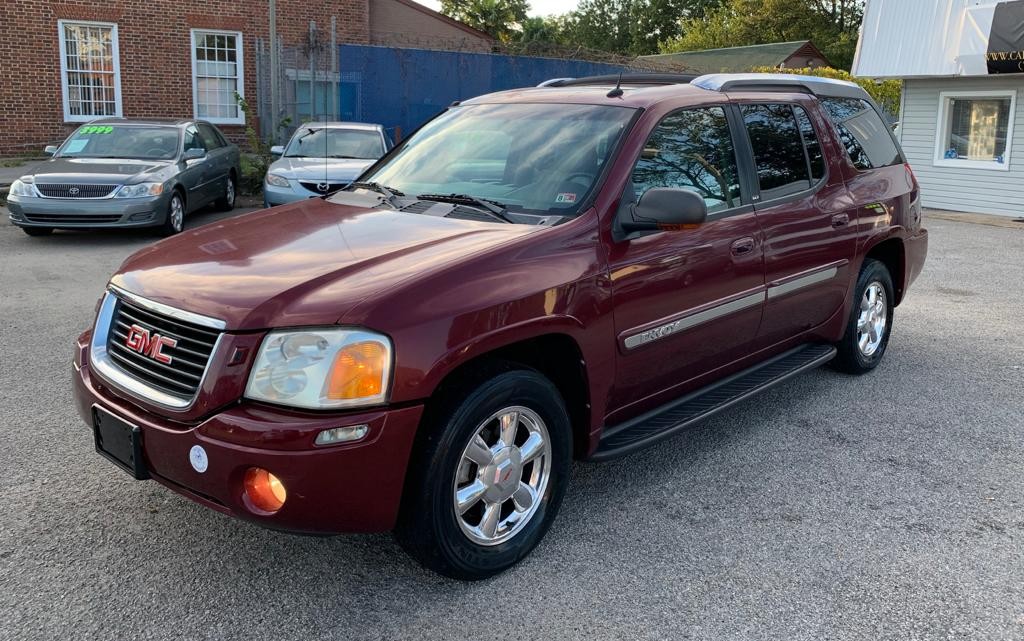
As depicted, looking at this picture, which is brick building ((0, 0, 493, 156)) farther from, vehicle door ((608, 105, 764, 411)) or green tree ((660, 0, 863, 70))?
green tree ((660, 0, 863, 70))

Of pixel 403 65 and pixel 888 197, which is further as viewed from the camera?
pixel 403 65

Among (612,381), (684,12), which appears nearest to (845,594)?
(612,381)

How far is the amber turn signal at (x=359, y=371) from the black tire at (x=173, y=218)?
9.17 meters

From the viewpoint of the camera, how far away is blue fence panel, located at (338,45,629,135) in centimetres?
1823

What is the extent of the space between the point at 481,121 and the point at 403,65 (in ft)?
48.2

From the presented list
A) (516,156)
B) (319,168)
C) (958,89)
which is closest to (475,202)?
(516,156)

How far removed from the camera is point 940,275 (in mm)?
9703

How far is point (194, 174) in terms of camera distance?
39.6ft

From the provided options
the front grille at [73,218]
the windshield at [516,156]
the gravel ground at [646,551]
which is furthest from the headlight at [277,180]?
the windshield at [516,156]

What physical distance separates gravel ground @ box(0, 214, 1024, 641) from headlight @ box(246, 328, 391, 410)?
781mm

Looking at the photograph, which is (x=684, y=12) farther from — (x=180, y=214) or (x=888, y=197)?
Result: (x=888, y=197)

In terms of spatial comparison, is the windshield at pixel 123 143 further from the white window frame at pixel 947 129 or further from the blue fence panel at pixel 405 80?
the white window frame at pixel 947 129

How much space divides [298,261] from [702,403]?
197 cm

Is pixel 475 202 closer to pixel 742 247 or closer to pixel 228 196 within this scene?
pixel 742 247
